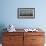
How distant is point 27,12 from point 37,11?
35 cm

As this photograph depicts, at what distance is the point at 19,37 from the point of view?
3.53m

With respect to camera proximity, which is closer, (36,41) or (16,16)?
(36,41)

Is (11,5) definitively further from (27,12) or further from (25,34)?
(25,34)

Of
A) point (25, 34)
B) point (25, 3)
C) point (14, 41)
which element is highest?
point (25, 3)

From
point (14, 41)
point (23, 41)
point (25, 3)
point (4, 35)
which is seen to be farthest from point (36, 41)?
point (25, 3)

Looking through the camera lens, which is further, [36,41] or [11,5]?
[11,5]

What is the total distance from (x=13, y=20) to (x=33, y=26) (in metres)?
0.73

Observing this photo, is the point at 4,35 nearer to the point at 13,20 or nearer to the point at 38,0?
the point at 13,20

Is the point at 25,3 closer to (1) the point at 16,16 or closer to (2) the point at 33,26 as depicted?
(1) the point at 16,16

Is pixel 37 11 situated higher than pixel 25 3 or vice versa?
pixel 25 3

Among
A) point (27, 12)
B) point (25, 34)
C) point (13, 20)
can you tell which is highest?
point (27, 12)

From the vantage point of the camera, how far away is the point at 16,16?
405 cm

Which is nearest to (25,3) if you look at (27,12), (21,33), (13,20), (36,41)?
(27,12)

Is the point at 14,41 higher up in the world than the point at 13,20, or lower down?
lower down
